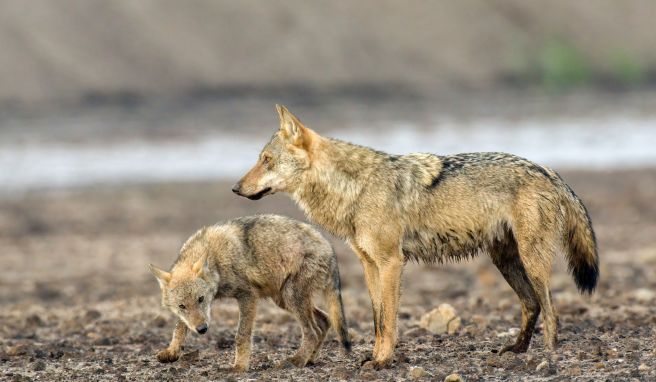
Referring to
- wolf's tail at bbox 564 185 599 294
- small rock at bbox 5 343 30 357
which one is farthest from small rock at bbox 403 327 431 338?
small rock at bbox 5 343 30 357

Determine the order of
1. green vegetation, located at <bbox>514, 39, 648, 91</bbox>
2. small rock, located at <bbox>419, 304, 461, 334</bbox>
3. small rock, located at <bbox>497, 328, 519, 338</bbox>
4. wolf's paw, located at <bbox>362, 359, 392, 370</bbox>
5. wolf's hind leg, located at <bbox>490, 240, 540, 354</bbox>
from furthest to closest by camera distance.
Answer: green vegetation, located at <bbox>514, 39, 648, 91</bbox>, small rock, located at <bbox>419, 304, 461, 334</bbox>, small rock, located at <bbox>497, 328, 519, 338</bbox>, wolf's hind leg, located at <bbox>490, 240, 540, 354</bbox>, wolf's paw, located at <bbox>362, 359, 392, 370</bbox>

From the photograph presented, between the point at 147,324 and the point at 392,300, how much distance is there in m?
3.73

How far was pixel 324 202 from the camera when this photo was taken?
9.84 metres

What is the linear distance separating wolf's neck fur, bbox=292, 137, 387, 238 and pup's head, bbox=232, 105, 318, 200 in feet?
0.30

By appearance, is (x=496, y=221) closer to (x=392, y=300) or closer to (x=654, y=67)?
(x=392, y=300)

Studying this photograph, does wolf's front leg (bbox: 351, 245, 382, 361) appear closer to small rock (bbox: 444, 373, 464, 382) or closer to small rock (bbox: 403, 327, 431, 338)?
small rock (bbox: 444, 373, 464, 382)

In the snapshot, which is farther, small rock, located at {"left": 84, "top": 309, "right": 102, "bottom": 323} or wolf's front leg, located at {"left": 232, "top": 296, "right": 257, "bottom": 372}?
small rock, located at {"left": 84, "top": 309, "right": 102, "bottom": 323}

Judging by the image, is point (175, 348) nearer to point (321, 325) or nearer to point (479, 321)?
point (321, 325)

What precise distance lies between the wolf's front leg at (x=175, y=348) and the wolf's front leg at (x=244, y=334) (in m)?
0.56

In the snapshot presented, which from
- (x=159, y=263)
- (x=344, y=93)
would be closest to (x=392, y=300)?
(x=159, y=263)

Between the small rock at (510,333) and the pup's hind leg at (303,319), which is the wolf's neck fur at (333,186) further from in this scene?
the small rock at (510,333)

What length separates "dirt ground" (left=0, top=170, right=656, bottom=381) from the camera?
9695 millimetres

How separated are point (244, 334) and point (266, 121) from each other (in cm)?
3255

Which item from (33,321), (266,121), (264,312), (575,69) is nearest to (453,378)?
(264,312)
